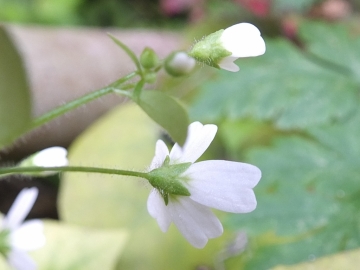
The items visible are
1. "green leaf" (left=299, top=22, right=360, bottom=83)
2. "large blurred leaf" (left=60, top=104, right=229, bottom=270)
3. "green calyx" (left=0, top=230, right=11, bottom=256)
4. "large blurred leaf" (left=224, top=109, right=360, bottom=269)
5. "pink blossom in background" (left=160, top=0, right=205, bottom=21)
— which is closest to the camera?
"green calyx" (left=0, top=230, right=11, bottom=256)

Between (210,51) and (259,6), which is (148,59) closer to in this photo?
(210,51)

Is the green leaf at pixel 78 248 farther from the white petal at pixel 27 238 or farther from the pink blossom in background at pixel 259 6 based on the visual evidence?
the pink blossom in background at pixel 259 6

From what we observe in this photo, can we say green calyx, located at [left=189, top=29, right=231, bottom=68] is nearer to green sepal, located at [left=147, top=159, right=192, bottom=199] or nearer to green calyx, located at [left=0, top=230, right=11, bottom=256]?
green sepal, located at [left=147, top=159, right=192, bottom=199]

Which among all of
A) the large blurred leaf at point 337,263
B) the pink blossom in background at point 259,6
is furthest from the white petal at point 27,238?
the pink blossom in background at point 259,6

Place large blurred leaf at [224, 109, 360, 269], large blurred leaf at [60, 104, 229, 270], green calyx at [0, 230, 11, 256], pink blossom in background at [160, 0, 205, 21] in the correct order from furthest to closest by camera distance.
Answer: pink blossom in background at [160, 0, 205, 21], large blurred leaf at [60, 104, 229, 270], large blurred leaf at [224, 109, 360, 269], green calyx at [0, 230, 11, 256]

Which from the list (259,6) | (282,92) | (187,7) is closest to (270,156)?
(282,92)

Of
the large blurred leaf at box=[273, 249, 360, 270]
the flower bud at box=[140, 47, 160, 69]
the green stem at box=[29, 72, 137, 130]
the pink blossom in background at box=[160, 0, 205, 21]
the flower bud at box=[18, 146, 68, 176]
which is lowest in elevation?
the pink blossom in background at box=[160, 0, 205, 21]

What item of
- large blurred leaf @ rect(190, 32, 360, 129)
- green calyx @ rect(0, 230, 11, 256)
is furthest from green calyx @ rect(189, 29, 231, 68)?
large blurred leaf @ rect(190, 32, 360, 129)
